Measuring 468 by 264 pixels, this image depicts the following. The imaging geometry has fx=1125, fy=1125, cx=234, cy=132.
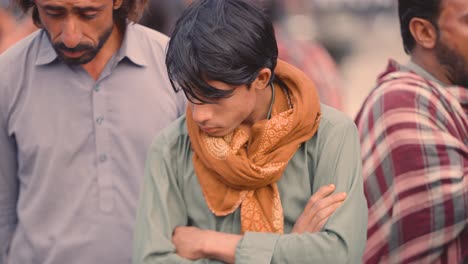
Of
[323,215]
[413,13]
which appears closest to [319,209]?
[323,215]

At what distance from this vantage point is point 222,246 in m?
3.39

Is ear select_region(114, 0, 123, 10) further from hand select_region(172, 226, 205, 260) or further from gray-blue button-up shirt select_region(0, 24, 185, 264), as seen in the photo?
hand select_region(172, 226, 205, 260)

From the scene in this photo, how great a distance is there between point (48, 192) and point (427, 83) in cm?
147

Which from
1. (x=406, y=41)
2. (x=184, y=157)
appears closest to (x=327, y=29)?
(x=406, y=41)

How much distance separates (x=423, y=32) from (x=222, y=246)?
57.0 inches

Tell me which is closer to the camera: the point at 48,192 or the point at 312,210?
the point at 312,210

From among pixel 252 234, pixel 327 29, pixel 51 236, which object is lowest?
pixel 327 29

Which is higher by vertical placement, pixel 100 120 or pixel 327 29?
pixel 100 120

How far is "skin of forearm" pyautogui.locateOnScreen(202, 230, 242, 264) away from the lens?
3.38 meters

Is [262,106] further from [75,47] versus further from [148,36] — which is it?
[148,36]

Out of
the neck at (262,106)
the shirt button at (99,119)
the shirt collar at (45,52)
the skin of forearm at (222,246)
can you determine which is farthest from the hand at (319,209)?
the shirt collar at (45,52)

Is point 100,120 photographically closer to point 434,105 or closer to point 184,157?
point 184,157

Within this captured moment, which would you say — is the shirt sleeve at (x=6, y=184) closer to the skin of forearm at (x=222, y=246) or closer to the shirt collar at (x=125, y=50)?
the shirt collar at (x=125, y=50)

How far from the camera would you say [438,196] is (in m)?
4.11
